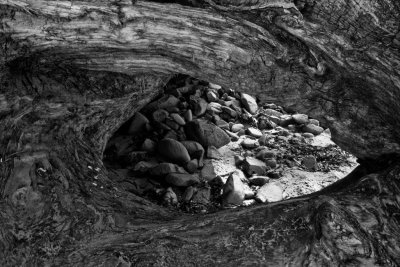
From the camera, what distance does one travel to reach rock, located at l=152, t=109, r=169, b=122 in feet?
23.3

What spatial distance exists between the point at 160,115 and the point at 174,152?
0.82 m

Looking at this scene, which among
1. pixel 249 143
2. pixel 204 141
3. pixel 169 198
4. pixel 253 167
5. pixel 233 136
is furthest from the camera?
pixel 233 136

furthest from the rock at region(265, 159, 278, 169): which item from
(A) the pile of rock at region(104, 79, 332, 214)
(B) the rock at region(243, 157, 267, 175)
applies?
(B) the rock at region(243, 157, 267, 175)

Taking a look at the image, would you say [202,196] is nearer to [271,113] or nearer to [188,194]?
[188,194]

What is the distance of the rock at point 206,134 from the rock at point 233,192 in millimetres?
808

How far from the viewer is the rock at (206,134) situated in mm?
7031

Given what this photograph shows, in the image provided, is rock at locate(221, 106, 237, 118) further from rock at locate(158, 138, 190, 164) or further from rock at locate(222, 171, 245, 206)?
rock at locate(222, 171, 245, 206)

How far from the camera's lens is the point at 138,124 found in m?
6.93

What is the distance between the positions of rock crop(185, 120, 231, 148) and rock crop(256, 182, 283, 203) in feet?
3.08

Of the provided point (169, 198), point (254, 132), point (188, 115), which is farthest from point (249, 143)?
point (169, 198)

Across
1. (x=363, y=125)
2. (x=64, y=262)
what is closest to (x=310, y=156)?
(x=363, y=125)

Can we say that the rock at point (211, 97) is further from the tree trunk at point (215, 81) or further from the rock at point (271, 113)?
the tree trunk at point (215, 81)

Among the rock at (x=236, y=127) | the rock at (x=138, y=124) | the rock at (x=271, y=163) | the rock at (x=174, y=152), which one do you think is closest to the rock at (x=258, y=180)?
the rock at (x=271, y=163)

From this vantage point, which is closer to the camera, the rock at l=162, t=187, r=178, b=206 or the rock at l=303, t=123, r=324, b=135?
the rock at l=162, t=187, r=178, b=206
